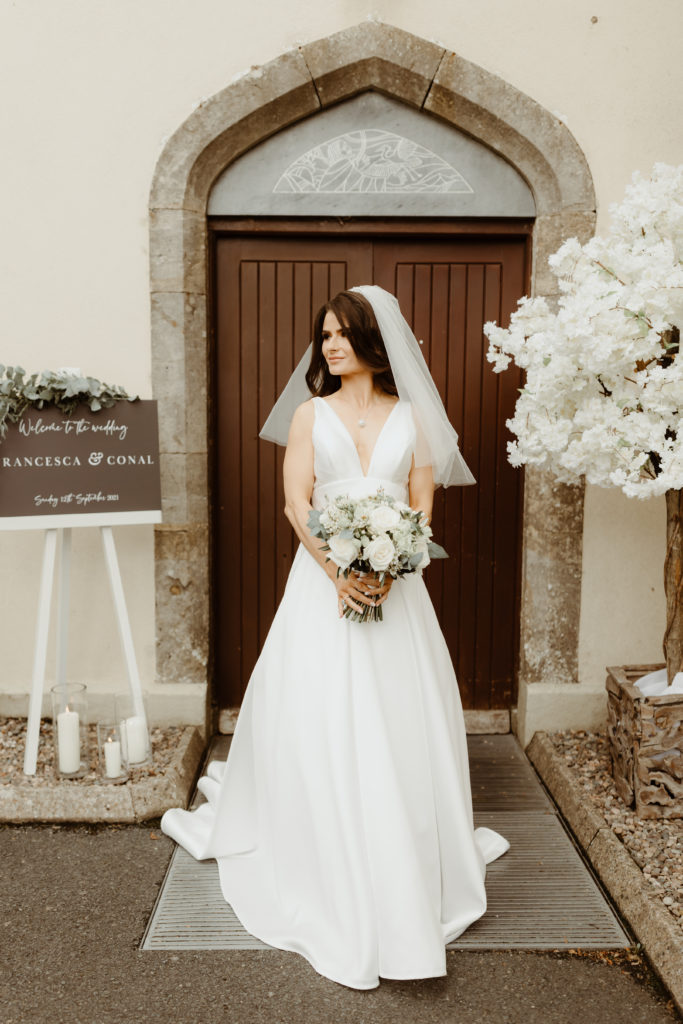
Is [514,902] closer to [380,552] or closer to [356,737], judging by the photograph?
[356,737]

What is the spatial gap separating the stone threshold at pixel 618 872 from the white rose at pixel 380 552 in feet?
5.02

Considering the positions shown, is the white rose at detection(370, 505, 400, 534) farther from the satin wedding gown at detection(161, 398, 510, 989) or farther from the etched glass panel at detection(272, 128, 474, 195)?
the etched glass panel at detection(272, 128, 474, 195)

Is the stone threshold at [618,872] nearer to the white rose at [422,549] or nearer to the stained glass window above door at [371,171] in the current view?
the white rose at [422,549]

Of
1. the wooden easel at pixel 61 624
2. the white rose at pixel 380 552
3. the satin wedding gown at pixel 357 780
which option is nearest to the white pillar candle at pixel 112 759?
the wooden easel at pixel 61 624

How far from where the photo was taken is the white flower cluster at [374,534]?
8.27 feet

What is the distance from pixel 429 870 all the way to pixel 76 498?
2.29m

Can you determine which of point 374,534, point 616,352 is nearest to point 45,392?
point 374,534

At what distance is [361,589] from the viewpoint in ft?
9.11

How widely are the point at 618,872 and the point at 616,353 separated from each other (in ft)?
6.58

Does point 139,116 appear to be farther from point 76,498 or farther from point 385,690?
point 385,690

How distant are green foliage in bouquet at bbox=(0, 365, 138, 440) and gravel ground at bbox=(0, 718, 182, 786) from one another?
159cm

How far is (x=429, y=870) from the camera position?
8.95 ft

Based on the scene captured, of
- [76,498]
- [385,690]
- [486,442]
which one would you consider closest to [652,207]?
[486,442]

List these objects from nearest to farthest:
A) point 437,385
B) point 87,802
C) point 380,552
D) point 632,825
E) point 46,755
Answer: point 380,552 → point 632,825 → point 87,802 → point 46,755 → point 437,385
